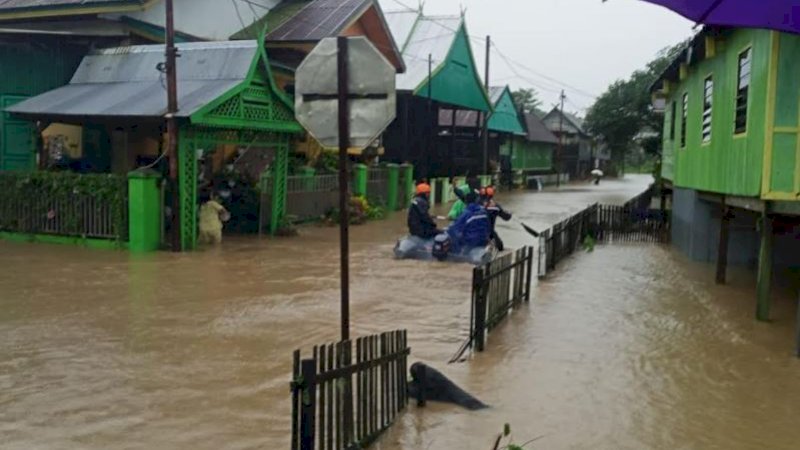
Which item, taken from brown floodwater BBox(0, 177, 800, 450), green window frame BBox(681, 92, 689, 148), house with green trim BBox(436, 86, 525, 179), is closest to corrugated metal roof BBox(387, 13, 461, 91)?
house with green trim BBox(436, 86, 525, 179)

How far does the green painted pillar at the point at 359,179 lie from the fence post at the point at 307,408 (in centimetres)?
2039

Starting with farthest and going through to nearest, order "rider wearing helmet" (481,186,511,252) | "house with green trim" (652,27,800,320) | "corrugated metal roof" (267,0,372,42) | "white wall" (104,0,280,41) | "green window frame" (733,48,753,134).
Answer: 1. "corrugated metal roof" (267,0,372,42)
2. "white wall" (104,0,280,41)
3. "rider wearing helmet" (481,186,511,252)
4. "green window frame" (733,48,753,134)
5. "house with green trim" (652,27,800,320)

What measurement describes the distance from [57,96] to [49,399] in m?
13.0

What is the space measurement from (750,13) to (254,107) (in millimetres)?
11426

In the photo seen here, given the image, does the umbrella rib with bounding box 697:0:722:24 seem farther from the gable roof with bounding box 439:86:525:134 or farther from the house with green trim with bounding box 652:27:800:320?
the gable roof with bounding box 439:86:525:134

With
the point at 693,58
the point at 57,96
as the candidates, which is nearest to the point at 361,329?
the point at 693,58

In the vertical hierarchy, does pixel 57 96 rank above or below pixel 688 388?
above

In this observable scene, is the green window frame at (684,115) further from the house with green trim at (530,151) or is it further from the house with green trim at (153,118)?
Result: the house with green trim at (530,151)

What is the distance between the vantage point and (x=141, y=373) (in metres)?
7.19

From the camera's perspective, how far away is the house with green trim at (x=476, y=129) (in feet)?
125

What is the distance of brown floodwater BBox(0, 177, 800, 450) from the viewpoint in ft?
19.5

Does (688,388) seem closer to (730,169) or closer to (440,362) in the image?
(440,362)

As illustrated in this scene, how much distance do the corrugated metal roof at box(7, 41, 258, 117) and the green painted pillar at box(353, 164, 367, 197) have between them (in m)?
8.34

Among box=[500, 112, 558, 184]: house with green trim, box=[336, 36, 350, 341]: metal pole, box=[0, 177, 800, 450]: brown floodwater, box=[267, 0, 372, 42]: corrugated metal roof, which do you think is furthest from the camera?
box=[500, 112, 558, 184]: house with green trim
